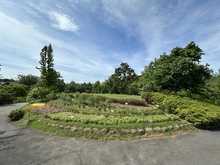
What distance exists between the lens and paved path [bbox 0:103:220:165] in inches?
124

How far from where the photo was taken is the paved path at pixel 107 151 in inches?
124

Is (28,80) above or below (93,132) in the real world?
above

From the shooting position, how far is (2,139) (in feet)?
14.7

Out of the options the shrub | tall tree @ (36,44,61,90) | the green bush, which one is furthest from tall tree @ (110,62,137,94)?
the green bush

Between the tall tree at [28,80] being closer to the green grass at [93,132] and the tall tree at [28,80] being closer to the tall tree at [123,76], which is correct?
the tall tree at [123,76]

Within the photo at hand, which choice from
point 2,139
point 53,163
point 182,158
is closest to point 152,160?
point 182,158

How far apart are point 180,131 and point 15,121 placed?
30.4ft

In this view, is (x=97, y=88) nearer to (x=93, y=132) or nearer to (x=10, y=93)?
(x=10, y=93)

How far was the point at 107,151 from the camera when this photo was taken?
357cm

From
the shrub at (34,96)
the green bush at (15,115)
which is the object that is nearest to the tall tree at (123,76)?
the shrub at (34,96)

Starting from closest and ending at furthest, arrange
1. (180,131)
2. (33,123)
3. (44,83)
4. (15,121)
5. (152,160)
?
(152,160), (180,131), (33,123), (15,121), (44,83)

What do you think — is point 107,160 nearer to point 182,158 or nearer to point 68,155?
point 68,155

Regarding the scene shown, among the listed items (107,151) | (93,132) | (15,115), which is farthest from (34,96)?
(107,151)

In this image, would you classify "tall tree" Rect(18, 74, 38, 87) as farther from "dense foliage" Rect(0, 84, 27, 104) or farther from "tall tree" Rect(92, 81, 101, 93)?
"tall tree" Rect(92, 81, 101, 93)
